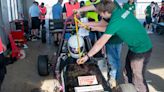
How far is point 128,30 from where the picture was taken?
349cm

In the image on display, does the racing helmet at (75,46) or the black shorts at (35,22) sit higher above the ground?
the racing helmet at (75,46)

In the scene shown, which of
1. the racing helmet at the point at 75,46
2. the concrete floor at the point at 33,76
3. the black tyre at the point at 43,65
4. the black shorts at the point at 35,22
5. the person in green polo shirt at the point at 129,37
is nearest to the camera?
the person in green polo shirt at the point at 129,37

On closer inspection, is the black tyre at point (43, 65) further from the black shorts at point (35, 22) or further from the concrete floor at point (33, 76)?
the black shorts at point (35, 22)

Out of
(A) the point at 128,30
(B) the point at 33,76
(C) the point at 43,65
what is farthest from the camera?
(B) the point at 33,76

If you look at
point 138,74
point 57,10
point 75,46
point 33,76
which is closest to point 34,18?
point 57,10

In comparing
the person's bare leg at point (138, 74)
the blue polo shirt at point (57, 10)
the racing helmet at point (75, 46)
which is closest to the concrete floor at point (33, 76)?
the racing helmet at point (75, 46)

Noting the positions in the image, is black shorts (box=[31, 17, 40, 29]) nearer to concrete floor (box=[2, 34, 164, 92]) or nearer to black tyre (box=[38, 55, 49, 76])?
concrete floor (box=[2, 34, 164, 92])

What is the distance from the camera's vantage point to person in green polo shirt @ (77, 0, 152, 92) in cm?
335

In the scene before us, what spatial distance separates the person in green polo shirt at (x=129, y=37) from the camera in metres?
3.35

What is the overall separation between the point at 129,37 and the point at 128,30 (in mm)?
117

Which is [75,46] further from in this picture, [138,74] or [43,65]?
[43,65]

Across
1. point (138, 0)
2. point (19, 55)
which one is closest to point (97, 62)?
point (19, 55)

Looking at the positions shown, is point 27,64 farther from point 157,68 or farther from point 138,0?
point 138,0

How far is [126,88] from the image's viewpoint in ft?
11.4
